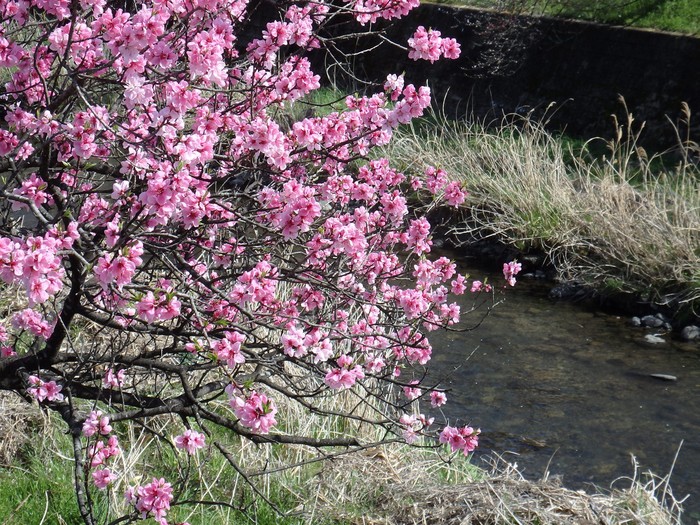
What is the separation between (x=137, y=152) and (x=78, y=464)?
42.9 inches

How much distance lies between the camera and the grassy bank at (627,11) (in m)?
13.9

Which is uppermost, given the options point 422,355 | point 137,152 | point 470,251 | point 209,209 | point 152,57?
point 152,57

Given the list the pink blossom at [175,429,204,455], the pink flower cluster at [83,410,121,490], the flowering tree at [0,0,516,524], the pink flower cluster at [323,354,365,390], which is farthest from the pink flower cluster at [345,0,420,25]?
the pink flower cluster at [83,410,121,490]

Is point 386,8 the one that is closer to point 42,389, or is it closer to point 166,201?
point 166,201

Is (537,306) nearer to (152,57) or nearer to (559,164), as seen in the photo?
(559,164)

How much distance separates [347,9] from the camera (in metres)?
3.93

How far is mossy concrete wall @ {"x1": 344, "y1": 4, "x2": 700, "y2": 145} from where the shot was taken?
13.2m

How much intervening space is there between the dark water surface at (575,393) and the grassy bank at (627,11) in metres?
6.49

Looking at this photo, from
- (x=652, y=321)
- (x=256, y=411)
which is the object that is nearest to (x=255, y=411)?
(x=256, y=411)

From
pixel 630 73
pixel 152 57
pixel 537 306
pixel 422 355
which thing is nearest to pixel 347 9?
pixel 152 57

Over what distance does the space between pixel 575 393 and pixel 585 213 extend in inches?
122

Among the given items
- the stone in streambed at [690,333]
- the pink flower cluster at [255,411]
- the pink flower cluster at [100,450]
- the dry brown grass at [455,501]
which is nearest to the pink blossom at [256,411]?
the pink flower cluster at [255,411]

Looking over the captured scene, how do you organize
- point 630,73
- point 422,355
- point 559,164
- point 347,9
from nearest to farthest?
point 347,9 → point 422,355 → point 559,164 → point 630,73

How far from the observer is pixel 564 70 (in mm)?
14375
